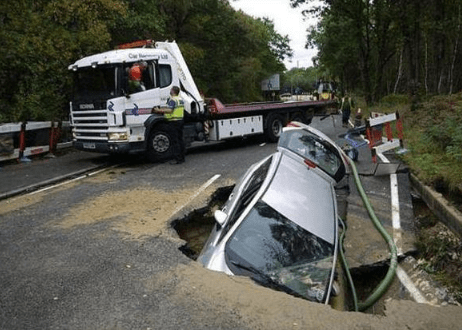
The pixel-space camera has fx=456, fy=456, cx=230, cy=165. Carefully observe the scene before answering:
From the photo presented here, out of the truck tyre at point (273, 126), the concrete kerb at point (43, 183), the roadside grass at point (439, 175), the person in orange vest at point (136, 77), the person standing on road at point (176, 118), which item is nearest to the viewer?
the roadside grass at point (439, 175)

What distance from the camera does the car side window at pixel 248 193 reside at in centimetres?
493

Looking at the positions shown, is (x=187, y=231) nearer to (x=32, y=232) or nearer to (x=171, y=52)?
(x=32, y=232)

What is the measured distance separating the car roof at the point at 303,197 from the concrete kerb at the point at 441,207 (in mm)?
1996

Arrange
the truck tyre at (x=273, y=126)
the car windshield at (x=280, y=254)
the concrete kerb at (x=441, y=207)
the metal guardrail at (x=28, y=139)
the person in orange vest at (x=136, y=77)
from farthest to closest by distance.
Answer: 1. the truck tyre at (x=273, y=126)
2. the metal guardrail at (x=28, y=139)
3. the person in orange vest at (x=136, y=77)
4. the concrete kerb at (x=441, y=207)
5. the car windshield at (x=280, y=254)

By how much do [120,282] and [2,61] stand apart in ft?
35.2

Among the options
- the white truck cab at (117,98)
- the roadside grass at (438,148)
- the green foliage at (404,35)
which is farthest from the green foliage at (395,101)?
the white truck cab at (117,98)

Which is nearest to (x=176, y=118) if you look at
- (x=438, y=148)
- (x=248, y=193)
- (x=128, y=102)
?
(x=128, y=102)

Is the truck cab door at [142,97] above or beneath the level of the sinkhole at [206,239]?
above

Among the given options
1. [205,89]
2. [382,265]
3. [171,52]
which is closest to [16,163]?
[171,52]

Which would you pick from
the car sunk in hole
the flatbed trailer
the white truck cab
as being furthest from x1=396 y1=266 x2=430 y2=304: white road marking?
the flatbed trailer

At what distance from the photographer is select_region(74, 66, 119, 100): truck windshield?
36.8 feet

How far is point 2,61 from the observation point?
1282 centimetres

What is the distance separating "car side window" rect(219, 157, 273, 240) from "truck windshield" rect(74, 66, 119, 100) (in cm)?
613

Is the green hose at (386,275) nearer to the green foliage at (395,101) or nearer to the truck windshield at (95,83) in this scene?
the truck windshield at (95,83)
